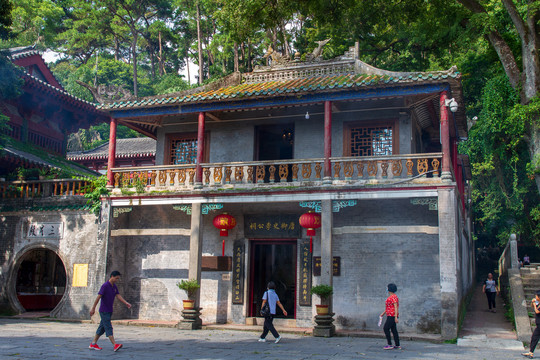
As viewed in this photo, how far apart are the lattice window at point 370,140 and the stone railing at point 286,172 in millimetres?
483

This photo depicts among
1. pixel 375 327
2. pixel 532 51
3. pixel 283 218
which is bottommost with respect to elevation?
pixel 375 327

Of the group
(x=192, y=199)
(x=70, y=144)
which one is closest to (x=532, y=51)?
(x=192, y=199)

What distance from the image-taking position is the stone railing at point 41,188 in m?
14.1

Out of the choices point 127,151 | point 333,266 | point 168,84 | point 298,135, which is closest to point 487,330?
point 333,266

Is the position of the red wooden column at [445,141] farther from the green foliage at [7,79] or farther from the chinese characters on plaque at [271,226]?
the green foliage at [7,79]

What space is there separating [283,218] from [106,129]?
2616 cm

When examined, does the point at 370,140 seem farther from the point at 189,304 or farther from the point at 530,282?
the point at 189,304

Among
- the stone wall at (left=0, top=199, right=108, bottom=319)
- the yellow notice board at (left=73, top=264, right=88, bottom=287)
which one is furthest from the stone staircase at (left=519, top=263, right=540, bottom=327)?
the yellow notice board at (left=73, top=264, right=88, bottom=287)

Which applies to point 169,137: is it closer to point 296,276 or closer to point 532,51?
point 296,276

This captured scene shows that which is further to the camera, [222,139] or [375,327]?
[222,139]

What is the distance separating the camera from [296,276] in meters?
12.9

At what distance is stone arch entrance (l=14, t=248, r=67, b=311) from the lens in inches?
619

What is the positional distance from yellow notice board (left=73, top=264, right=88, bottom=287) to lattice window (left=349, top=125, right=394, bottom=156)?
289 inches

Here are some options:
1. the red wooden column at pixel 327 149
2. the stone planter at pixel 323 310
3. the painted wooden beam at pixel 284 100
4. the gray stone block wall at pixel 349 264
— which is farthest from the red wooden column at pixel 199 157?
the stone planter at pixel 323 310
